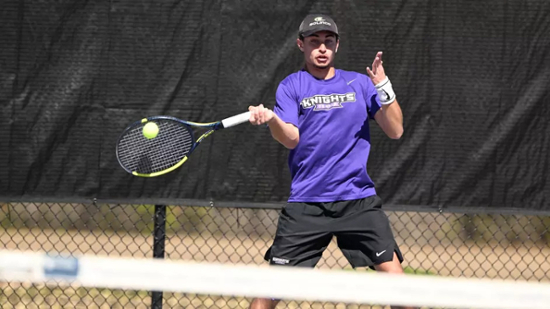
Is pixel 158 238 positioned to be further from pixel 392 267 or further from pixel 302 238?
pixel 392 267

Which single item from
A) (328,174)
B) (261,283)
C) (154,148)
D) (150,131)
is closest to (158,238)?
(154,148)

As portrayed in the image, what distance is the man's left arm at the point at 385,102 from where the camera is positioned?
13.0ft

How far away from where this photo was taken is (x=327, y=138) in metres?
4.16

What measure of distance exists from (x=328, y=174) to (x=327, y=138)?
17 centimetres

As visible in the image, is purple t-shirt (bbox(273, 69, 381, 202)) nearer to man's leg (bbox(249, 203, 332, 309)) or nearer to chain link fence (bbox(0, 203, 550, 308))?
man's leg (bbox(249, 203, 332, 309))

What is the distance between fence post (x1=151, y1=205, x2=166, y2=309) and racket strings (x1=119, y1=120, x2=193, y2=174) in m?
0.53

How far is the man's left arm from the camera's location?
3.96 m

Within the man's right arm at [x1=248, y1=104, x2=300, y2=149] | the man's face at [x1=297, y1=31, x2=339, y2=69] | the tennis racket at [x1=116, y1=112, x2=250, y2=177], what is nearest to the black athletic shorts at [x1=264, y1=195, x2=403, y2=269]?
the man's right arm at [x1=248, y1=104, x2=300, y2=149]

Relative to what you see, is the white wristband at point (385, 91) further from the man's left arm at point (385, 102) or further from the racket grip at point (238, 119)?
the racket grip at point (238, 119)

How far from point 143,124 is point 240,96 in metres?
0.62

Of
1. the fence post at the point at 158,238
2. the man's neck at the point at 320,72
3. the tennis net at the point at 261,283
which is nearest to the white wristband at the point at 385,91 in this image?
the man's neck at the point at 320,72

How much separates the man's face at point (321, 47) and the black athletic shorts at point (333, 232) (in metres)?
0.69

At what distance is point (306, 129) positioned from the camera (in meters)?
4.19

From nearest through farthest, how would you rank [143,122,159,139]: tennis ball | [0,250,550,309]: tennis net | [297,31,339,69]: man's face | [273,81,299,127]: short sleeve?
[0,250,550,309]: tennis net
[273,81,299,127]: short sleeve
[297,31,339,69]: man's face
[143,122,159,139]: tennis ball
